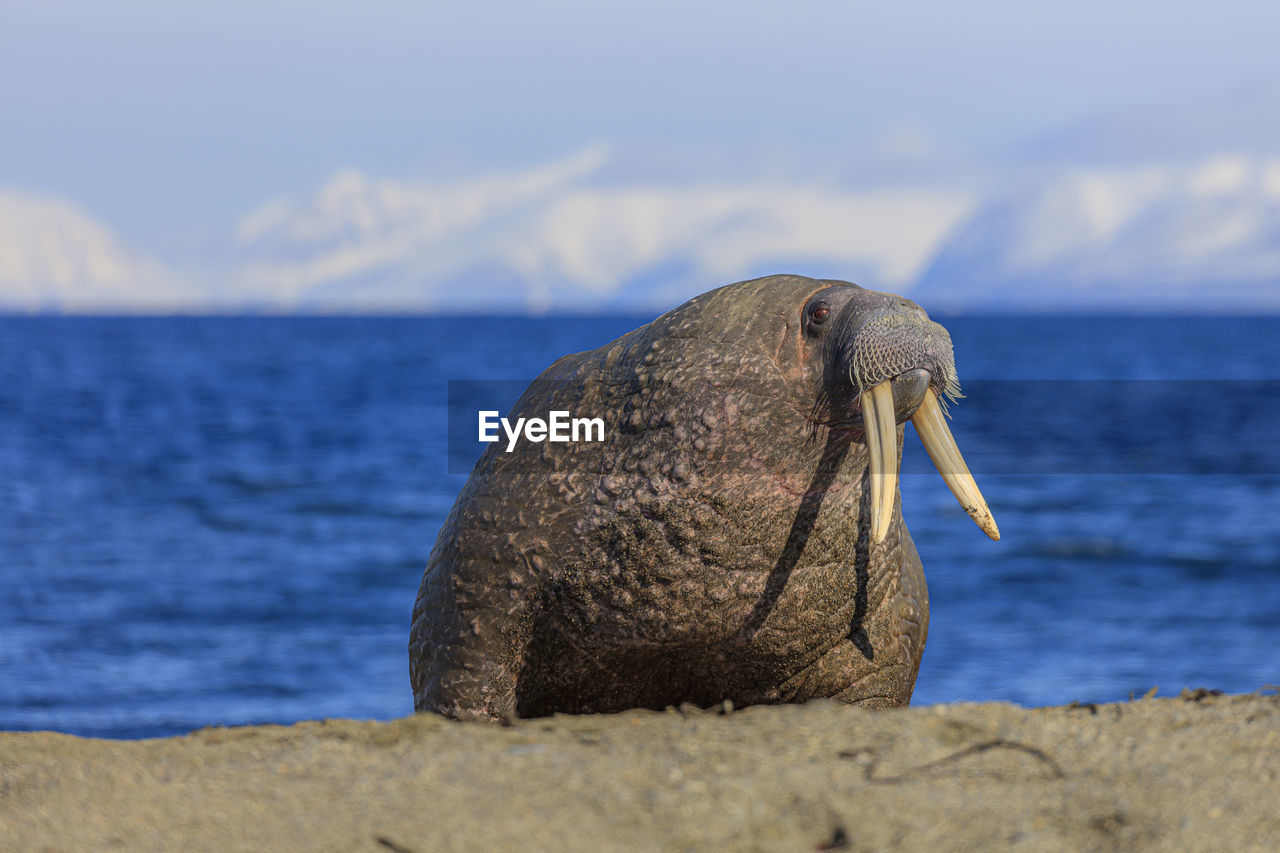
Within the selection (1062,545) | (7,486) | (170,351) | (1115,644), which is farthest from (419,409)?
(170,351)

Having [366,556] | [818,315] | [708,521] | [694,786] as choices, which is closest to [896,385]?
[818,315]

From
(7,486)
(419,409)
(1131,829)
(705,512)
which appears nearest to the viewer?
(1131,829)

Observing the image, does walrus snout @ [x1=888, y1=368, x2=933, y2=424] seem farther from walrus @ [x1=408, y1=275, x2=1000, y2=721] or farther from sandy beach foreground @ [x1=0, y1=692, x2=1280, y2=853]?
sandy beach foreground @ [x1=0, y1=692, x2=1280, y2=853]

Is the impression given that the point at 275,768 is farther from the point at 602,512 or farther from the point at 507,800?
the point at 602,512

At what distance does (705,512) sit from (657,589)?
330 mm

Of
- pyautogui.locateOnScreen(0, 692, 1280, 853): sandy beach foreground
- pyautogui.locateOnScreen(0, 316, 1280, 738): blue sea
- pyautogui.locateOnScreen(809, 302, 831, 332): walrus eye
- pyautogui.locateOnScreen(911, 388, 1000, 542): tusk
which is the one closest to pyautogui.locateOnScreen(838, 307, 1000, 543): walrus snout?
pyautogui.locateOnScreen(911, 388, 1000, 542): tusk

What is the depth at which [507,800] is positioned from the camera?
11.3 feet

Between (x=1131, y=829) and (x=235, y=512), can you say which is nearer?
(x=1131, y=829)

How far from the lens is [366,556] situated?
18938 mm

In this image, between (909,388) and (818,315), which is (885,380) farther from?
(818,315)

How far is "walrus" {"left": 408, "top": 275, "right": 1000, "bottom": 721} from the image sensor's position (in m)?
4.92

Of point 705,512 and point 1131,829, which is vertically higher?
point 705,512

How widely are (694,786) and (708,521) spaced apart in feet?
5.14

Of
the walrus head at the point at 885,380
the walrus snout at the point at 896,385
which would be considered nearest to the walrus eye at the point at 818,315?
the walrus head at the point at 885,380
